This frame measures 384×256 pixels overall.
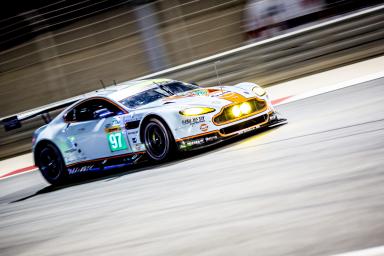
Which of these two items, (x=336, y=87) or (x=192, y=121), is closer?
(x=192, y=121)

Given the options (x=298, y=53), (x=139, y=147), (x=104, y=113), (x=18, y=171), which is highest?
(x=104, y=113)

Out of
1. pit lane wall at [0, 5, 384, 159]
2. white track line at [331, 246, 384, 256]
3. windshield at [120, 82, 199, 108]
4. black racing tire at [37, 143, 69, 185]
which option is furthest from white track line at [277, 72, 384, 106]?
white track line at [331, 246, 384, 256]

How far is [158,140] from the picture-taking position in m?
8.09

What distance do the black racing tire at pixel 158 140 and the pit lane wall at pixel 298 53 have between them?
4.76 m

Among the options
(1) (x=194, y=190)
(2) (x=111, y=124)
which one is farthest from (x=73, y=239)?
(2) (x=111, y=124)

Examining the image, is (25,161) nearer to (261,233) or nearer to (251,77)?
(251,77)

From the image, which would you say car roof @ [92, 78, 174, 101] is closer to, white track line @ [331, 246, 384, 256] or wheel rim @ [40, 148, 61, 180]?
wheel rim @ [40, 148, 61, 180]

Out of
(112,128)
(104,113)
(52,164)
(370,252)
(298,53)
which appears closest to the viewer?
(370,252)

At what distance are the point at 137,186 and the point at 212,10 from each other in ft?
22.0

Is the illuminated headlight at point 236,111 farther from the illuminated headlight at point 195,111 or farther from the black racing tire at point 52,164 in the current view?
the black racing tire at point 52,164

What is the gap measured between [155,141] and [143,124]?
25 centimetres

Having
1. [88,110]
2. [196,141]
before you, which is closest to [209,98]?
[196,141]

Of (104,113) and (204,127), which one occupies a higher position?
(104,113)

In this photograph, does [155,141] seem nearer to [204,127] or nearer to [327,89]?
[204,127]
